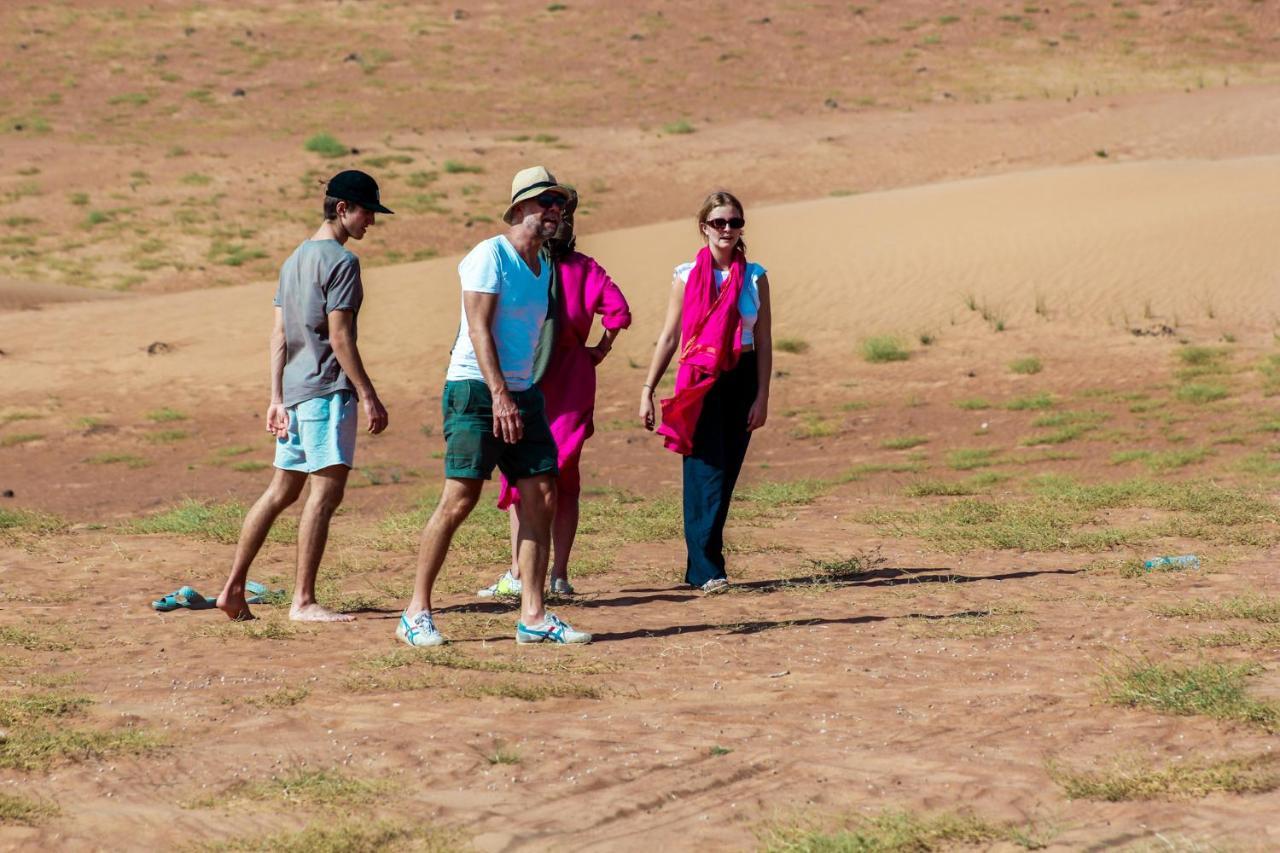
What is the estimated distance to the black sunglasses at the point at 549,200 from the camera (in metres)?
5.98

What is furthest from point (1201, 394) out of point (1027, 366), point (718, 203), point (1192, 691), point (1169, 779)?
point (1169, 779)

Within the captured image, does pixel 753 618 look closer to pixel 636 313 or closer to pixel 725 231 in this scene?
pixel 725 231

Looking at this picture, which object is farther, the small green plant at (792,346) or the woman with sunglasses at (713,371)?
the small green plant at (792,346)

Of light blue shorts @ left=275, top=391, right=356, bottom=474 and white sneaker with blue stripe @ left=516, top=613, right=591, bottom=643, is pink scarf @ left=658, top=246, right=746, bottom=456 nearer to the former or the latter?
white sneaker with blue stripe @ left=516, top=613, right=591, bottom=643

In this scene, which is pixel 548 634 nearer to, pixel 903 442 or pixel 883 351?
pixel 903 442

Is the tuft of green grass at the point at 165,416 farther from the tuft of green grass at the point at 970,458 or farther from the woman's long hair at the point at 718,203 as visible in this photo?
the woman's long hair at the point at 718,203

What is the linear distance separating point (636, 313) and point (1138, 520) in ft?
30.5

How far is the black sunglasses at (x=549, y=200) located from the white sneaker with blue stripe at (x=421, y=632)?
1.51 meters

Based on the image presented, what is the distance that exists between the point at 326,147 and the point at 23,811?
28356mm

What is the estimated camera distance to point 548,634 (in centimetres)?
611

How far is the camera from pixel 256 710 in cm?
518

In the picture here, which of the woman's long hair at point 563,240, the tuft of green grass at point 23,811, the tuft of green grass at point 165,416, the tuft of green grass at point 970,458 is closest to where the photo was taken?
the tuft of green grass at point 23,811

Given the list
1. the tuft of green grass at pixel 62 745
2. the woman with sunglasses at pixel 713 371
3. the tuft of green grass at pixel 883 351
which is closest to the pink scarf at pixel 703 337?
the woman with sunglasses at pixel 713 371

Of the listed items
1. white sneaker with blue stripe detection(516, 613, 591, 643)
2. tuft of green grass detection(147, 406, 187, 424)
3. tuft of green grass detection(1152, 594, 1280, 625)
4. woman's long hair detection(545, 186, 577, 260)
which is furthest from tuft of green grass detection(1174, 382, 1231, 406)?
white sneaker with blue stripe detection(516, 613, 591, 643)
